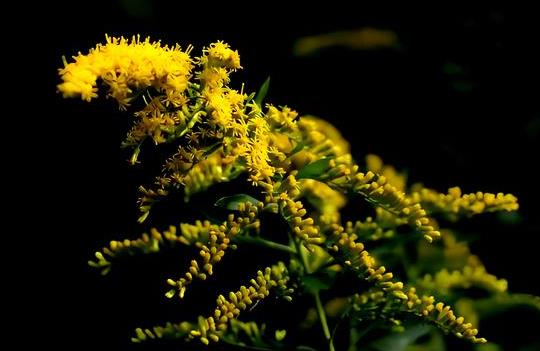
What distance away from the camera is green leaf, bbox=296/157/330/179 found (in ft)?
3.87

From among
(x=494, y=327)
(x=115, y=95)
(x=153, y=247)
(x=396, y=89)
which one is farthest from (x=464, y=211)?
(x=396, y=89)

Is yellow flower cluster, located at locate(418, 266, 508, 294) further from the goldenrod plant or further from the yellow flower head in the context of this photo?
the yellow flower head

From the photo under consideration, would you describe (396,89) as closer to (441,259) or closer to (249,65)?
(249,65)

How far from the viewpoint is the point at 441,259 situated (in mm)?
1587

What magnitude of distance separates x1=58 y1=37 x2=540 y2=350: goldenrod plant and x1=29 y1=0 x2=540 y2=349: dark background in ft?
0.94

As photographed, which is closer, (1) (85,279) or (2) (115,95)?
(2) (115,95)

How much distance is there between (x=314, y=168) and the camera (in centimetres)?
118

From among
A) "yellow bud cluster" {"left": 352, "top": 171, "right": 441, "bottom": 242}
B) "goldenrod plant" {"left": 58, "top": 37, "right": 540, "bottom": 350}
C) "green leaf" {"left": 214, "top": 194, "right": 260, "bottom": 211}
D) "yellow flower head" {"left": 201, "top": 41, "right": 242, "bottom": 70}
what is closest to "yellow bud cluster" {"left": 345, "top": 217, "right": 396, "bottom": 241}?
"goldenrod plant" {"left": 58, "top": 37, "right": 540, "bottom": 350}

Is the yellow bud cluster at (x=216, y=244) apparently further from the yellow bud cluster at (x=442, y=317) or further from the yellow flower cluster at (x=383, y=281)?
the yellow bud cluster at (x=442, y=317)

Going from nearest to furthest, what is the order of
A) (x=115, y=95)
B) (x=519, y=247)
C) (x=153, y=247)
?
(x=115, y=95), (x=153, y=247), (x=519, y=247)

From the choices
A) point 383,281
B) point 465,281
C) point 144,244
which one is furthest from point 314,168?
point 465,281

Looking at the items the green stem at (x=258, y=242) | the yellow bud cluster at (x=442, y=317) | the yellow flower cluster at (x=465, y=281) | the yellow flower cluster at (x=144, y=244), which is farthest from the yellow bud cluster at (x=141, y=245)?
the yellow flower cluster at (x=465, y=281)

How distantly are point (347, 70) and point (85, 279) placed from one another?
1011 mm

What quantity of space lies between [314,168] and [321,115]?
3.12ft
